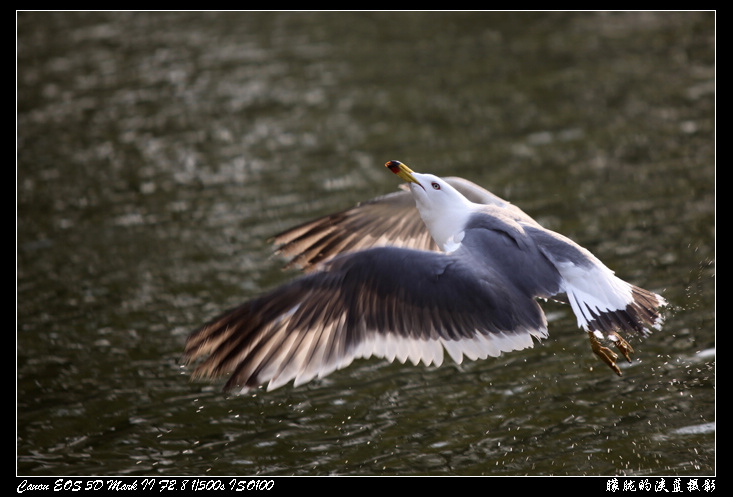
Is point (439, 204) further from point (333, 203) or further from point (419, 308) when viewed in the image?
point (333, 203)

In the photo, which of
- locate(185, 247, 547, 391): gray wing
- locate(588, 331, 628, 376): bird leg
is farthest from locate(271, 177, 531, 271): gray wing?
locate(185, 247, 547, 391): gray wing

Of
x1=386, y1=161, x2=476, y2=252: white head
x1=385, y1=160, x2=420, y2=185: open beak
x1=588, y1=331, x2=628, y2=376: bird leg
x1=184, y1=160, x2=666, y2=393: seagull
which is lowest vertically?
x1=588, y1=331, x2=628, y2=376: bird leg

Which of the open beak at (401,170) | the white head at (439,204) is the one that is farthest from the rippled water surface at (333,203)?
the open beak at (401,170)

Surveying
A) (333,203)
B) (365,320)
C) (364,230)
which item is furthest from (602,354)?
(333,203)

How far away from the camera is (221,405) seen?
7.41 meters

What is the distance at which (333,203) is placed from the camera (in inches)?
430

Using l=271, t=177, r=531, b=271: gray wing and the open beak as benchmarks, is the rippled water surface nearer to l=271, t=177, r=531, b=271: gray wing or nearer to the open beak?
l=271, t=177, r=531, b=271: gray wing

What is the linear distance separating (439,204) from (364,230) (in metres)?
1.13

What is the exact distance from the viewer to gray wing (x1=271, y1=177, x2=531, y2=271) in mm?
7824

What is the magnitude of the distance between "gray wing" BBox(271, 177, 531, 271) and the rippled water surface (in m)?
1.06

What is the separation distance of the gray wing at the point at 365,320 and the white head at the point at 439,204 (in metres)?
0.77

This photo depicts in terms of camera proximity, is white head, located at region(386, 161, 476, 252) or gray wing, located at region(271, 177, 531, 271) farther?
gray wing, located at region(271, 177, 531, 271)

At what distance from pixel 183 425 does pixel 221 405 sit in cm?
39

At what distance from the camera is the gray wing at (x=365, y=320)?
5.77 meters
